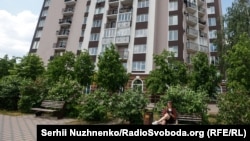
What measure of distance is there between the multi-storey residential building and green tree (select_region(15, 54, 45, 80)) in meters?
12.2

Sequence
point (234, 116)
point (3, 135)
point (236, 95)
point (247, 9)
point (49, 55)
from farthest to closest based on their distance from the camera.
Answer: point (49, 55)
point (247, 9)
point (236, 95)
point (234, 116)
point (3, 135)

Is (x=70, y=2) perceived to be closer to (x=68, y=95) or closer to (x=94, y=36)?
(x=94, y=36)

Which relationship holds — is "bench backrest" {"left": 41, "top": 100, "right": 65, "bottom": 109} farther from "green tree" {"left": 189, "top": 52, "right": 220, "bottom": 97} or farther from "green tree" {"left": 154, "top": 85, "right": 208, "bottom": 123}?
"green tree" {"left": 189, "top": 52, "right": 220, "bottom": 97}

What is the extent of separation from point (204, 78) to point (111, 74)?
10.1 metres

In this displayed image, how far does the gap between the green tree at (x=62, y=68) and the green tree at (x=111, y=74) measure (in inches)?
158

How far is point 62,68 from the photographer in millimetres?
29797

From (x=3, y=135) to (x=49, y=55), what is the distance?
39196 millimetres

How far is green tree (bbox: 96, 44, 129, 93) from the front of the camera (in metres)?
27.1

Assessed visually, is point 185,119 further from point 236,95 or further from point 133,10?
point 133,10

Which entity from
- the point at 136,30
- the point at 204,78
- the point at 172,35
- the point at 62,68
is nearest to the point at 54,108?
the point at 204,78

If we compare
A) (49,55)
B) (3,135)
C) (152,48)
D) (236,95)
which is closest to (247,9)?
(152,48)

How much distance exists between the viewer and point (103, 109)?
14.9m

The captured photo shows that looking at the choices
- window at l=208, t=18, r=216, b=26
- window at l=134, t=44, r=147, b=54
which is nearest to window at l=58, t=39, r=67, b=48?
window at l=134, t=44, r=147, b=54

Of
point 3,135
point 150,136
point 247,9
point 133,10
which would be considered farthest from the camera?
point 133,10
